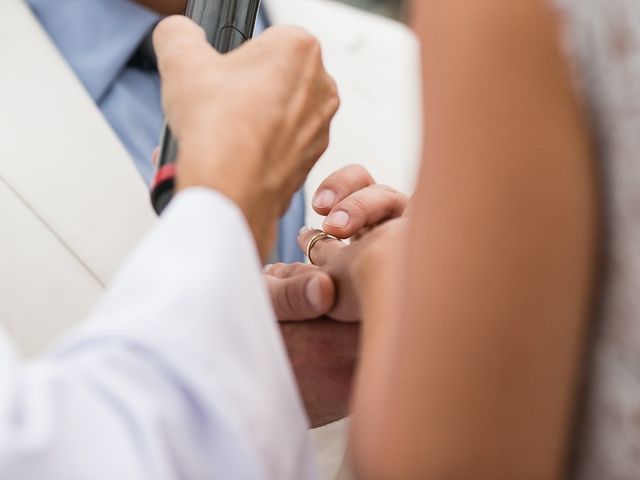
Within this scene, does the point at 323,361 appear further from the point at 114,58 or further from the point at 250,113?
the point at 114,58

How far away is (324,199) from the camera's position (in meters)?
0.80

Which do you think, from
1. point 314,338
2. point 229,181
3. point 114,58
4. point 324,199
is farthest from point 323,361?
point 114,58

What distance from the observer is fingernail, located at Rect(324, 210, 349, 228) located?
0.71 meters

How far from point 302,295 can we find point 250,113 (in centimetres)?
20

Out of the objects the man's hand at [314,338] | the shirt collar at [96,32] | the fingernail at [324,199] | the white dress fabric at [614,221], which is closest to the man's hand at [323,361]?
the man's hand at [314,338]

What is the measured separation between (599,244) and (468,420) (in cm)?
10

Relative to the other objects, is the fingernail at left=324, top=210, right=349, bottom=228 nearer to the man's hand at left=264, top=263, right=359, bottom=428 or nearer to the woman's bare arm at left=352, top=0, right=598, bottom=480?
the man's hand at left=264, top=263, right=359, bottom=428

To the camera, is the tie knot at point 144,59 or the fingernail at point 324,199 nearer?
the fingernail at point 324,199

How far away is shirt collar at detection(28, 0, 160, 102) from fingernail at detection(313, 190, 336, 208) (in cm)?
37

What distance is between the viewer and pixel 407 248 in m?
0.40

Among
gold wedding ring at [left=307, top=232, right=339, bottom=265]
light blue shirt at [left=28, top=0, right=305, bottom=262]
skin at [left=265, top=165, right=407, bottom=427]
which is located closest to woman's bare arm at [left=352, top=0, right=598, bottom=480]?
skin at [left=265, top=165, right=407, bottom=427]

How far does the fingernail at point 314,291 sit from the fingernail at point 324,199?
157mm

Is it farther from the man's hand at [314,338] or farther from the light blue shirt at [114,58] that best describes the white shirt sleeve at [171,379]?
the light blue shirt at [114,58]

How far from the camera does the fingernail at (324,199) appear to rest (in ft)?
2.59
